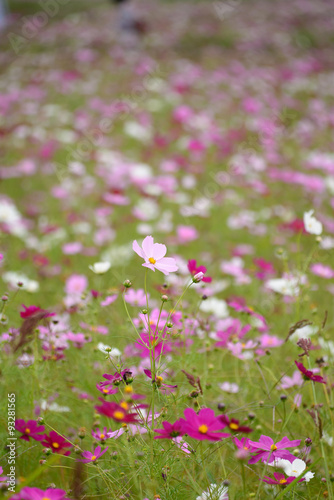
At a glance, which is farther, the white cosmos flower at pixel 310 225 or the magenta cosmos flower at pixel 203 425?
the white cosmos flower at pixel 310 225

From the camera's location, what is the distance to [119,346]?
117cm

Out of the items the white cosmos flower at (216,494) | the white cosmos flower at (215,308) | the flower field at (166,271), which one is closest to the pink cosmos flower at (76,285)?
the flower field at (166,271)

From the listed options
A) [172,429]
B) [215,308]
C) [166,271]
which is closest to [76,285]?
[215,308]

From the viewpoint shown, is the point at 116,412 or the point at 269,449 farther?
the point at 269,449

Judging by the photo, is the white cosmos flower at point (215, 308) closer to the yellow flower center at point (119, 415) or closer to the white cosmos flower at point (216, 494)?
the white cosmos flower at point (216, 494)

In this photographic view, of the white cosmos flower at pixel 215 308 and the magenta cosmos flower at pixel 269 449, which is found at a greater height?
the magenta cosmos flower at pixel 269 449

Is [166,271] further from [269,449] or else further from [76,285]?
[76,285]

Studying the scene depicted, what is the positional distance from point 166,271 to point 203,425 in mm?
259

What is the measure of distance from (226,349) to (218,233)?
1.54m

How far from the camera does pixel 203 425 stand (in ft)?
2.35

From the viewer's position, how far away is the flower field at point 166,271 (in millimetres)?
839

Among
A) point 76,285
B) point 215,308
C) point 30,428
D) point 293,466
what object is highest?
point 30,428

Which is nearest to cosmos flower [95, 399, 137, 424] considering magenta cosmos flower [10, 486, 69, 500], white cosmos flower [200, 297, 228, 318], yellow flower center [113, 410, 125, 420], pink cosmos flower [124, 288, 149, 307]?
yellow flower center [113, 410, 125, 420]

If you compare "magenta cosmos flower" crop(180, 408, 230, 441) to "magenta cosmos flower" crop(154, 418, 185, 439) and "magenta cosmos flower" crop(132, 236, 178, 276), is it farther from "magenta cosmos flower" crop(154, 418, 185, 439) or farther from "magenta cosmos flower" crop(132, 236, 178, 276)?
"magenta cosmos flower" crop(132, 236, 178, 276)
